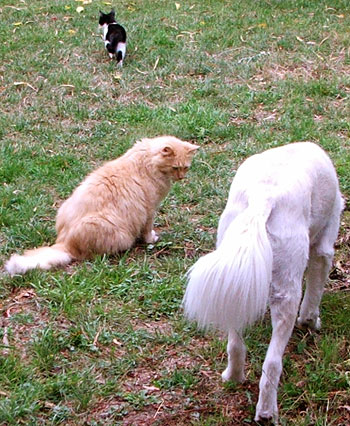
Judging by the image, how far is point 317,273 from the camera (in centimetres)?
375

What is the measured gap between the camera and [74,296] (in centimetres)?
420

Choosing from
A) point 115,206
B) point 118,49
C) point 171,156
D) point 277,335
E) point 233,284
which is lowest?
point 115,206

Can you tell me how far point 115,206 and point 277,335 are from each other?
2.20 meters

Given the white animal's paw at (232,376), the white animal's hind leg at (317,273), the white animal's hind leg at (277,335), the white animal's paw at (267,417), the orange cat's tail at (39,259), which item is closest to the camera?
the white animal's hind leg at (277,335)

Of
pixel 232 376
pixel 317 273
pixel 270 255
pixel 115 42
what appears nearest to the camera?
pixel 270 255

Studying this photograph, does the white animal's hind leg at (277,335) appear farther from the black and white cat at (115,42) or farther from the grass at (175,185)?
the black and white cat at (115,42)

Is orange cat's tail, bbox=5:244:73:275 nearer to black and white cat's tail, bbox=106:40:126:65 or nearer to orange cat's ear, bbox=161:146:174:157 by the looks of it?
orange cat's ear, bbox=161:146:174:157

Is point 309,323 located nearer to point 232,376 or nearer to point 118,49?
point 232,376

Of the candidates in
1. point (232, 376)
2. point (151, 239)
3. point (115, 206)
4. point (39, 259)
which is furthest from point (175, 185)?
point (232, 376)

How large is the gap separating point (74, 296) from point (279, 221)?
1631mm

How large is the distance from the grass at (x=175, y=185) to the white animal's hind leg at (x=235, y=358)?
66mm

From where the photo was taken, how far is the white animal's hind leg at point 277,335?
303 centimetres

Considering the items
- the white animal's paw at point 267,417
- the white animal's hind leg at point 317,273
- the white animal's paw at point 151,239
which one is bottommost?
the white animal's paw at point 267,417

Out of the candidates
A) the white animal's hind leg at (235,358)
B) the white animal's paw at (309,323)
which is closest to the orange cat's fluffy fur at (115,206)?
the white animal's paw at (309,323)
